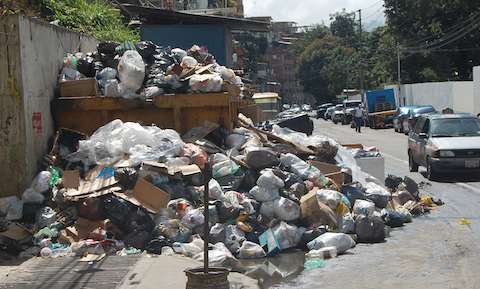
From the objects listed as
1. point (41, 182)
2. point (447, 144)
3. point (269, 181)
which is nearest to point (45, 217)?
point (41, 182)

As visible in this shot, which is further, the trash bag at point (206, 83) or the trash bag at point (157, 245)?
the trash bag at point (206, 83)

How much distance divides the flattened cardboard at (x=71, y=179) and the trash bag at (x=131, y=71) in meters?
2.41

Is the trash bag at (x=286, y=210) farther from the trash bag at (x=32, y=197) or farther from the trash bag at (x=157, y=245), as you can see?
the trash bag at (x=32, y=197)

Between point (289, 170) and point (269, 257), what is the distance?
2586 millimetres

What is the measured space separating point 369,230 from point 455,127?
8.99 meters

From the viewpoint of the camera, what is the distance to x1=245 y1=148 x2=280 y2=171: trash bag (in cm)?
1154

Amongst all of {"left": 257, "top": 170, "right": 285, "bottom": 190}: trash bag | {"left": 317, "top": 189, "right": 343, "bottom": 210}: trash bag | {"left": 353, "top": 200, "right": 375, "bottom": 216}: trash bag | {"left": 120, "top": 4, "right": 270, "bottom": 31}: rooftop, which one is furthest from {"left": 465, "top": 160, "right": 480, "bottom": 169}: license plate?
{"left": 120, "top": 4, "right": 270, "bottom": 31}: rooftop

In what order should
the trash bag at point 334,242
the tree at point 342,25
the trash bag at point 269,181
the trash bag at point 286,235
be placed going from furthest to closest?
the tree at point 342,25 → the trash bag at point 269,181 → the trash bag at point 286,235 → the trash bag at point 334,242

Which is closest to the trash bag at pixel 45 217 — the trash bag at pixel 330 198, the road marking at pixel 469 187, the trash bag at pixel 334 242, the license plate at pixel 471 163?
the trash bag at pixel 334 242

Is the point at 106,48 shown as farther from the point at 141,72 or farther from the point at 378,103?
the point at 378,103

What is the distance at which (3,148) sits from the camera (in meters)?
10.7

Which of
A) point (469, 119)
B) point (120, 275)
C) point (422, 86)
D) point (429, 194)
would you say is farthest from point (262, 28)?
point (422, 86)

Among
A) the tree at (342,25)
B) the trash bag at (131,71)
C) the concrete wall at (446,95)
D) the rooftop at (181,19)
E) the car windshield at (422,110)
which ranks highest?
the tree at (342,25)

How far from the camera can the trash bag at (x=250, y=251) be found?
31.6ft
